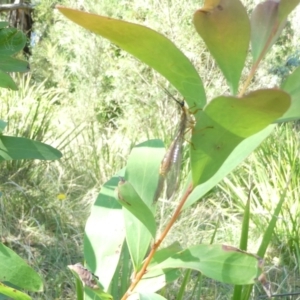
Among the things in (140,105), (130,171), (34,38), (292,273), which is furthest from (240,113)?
(34,38)

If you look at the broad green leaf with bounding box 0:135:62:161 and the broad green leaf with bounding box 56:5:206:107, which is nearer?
the broad green leaf with bounding box 56:5:206:107

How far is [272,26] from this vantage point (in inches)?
13.1

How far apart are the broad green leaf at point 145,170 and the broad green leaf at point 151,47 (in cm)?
10

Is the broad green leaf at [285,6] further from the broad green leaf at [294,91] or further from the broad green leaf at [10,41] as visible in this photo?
the broad green leaf at [10,41]

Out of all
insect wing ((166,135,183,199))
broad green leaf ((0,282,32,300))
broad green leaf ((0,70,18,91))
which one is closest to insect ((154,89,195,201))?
insect wing ((166,135,183,199))

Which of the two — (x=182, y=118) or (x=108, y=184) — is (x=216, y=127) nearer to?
(x=182, y=118)

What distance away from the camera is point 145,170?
0.43 metres

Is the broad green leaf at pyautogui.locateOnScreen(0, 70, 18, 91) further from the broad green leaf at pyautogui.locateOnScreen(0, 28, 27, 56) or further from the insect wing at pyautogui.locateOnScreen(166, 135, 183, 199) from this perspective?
the insect wing at pyautogui.locateOnScreen(166, 135, 183, 199)

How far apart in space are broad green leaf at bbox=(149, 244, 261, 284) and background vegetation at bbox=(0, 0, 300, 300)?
1.34 feet

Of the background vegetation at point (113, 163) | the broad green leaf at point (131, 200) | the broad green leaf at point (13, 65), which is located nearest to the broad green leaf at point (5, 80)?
the broad green leaf at point (13, 65)

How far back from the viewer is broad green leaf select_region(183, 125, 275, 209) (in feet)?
1.20

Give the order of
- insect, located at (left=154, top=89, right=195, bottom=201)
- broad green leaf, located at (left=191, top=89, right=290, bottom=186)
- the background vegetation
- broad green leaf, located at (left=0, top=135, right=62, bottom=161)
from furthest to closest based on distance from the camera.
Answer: the background vegetation
broad green leaf, located at (left=0, top=135, right=62, bottom=161)
insect, located at (left=154, top=89, right=195, bottom=201)
broad green leaf, located at (left=191, top=89, right=290, bottom=186)

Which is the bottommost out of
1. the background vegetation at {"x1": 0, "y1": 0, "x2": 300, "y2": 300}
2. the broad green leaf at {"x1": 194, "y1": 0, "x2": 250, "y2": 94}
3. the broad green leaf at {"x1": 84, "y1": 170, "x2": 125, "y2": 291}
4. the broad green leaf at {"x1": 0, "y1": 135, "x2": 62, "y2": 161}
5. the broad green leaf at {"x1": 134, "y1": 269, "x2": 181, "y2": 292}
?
the background vegetation at {"x1": 0, "y1": 0, "x2": 300, "y2": 300}

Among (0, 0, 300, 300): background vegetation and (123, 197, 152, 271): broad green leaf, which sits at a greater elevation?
(123, 197, 152, 271): broad green leaf
